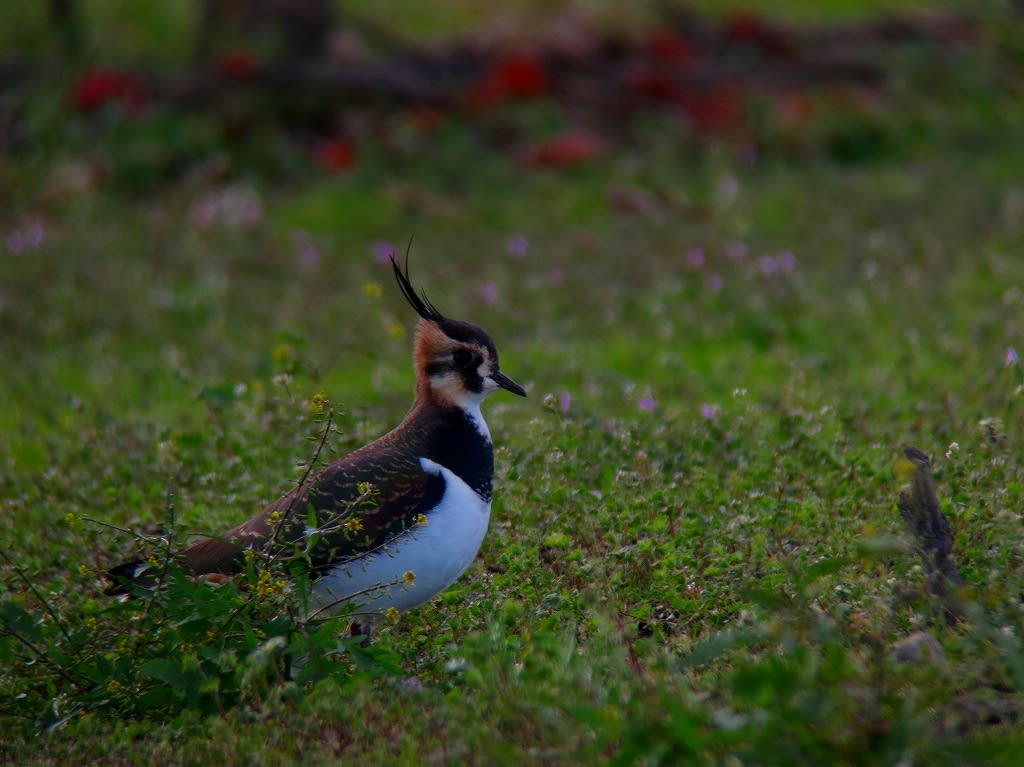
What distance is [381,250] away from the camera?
11562 mm

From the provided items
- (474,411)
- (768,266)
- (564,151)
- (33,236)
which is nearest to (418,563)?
(474,411)

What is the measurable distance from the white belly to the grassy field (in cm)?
23

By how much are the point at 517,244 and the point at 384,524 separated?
6.21m

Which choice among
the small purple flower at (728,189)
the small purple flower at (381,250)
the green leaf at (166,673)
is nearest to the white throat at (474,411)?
the green leaf at (166,673)

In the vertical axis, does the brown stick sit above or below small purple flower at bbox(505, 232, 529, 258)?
above

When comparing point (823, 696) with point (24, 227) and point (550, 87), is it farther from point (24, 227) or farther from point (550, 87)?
point (550, 87)

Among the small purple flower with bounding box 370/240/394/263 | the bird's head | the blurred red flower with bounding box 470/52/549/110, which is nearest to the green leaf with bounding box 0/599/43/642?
the bird's head

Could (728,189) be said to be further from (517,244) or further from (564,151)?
(517,244)

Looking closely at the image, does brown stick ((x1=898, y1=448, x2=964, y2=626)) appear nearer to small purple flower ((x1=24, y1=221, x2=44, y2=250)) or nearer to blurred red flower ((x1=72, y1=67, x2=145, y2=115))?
small purple flower ((x1=24, y1=221, x2=44, y2=250))

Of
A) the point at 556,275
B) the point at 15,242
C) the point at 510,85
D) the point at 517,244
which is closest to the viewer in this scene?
the point at 556,275

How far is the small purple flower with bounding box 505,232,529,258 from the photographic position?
1144cm

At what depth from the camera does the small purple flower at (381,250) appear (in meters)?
11.5

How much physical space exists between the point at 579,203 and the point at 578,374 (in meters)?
4.33

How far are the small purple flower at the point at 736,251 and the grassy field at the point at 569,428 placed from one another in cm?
3
